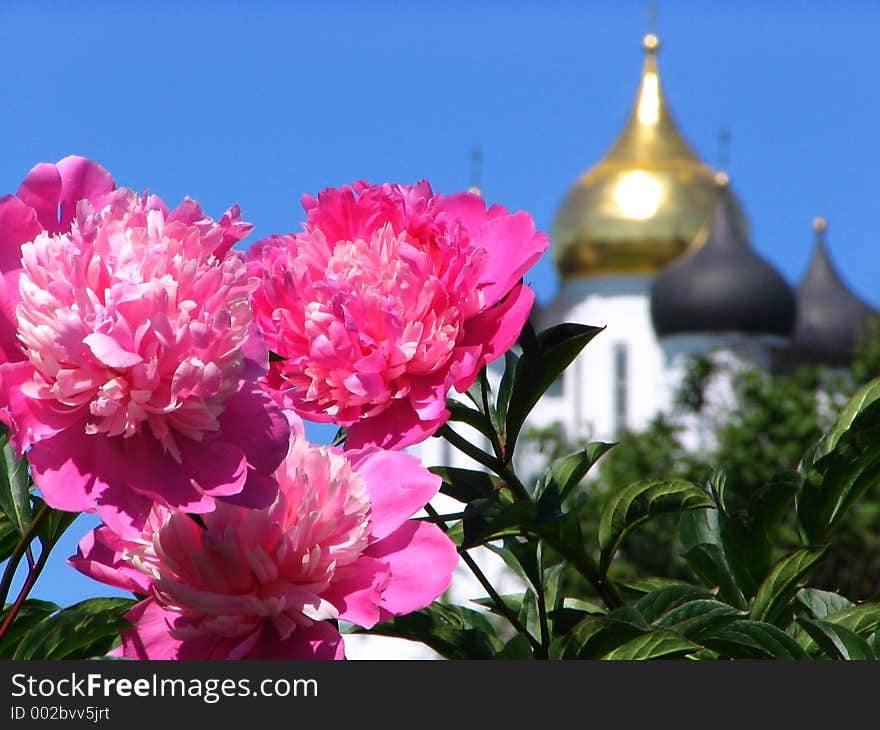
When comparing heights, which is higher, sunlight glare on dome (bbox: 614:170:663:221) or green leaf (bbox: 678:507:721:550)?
sunlight glare on dome (bbox: 614:170:663:221)

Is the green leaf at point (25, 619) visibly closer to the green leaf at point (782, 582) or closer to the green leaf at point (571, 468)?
the green leaf at point (571, 468)

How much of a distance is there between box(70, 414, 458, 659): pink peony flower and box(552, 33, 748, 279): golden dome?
2647cm

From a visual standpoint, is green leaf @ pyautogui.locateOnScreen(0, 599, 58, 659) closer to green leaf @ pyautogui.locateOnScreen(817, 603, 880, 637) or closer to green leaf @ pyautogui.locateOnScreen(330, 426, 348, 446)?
green leaf @ pyautogui.locateOnScreen(330, 426, 348, 446)

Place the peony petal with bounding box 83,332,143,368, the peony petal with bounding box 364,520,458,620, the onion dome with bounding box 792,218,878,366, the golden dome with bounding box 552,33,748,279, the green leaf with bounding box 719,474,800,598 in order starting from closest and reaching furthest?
the peony petal with bounding box 83,332,143,368 → the peony petal with bounding box 364,520,458,620 → the green leaf with bounding box 719,474,800,598 → the onion dome with bounding box 792,218,878,366 → the golden dome with bounding box 552,33,748,279

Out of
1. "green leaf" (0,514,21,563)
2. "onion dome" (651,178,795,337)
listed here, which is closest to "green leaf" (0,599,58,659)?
"green leaf" (0,514,21,563)

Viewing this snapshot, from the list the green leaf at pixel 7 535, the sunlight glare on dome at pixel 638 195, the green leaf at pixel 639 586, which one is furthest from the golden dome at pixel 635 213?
the green leaf at pixel 7 535

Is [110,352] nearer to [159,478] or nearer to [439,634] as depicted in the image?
[159,478]

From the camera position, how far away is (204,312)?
60cm

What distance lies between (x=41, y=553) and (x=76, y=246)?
25 cm

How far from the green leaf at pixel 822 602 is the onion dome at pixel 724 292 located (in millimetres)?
22464

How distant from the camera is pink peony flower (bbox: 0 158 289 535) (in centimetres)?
60

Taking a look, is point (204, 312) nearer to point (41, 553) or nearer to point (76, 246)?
point (76, 246)

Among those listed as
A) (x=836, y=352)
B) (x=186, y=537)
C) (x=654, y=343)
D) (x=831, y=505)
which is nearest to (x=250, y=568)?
(x=186, y=537)

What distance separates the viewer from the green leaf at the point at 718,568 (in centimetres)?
97
